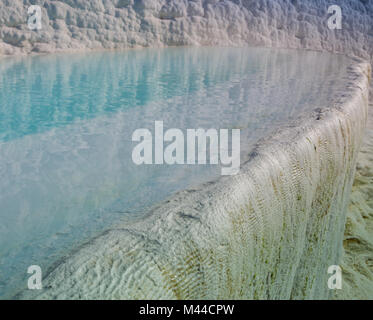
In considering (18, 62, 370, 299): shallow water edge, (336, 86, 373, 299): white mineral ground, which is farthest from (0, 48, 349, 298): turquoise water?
(336, 86, 373, 299): white mineral ground

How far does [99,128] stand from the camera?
2.23 meters

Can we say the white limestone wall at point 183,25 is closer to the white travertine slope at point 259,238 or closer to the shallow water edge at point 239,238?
the white travertine slope at point 259,238

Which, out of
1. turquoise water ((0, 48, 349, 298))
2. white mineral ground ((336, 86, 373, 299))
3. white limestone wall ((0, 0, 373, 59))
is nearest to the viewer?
turquoise water ((0, 48, 349, 298))

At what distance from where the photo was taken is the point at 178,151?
5.63ft

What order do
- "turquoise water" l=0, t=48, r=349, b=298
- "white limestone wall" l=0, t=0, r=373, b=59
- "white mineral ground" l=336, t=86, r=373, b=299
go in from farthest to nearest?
"white limestone wall" l=0, t=0, r=373, b=59 < "white mineral ground" l=336, t=86, r=373, b=299 < "turquoise water" l=0, t=48, r=349, b=298

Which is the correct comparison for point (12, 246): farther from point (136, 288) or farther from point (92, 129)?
point (92, 129)

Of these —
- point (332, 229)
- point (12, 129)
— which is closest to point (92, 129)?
point (12, 129)

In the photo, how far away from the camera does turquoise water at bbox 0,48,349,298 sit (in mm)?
1190

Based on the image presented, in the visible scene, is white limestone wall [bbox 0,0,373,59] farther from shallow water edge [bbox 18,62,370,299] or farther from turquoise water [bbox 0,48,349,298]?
shallow water edge [bbox 18,62,370,299]

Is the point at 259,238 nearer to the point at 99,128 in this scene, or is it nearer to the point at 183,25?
the point at 99,128

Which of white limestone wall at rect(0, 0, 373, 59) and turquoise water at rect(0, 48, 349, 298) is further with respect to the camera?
white limestone wall at rect(0, 0, 373, 59)

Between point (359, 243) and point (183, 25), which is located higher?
point (183, 25)

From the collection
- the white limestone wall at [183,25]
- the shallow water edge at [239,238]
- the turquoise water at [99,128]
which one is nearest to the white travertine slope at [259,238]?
the shallow water edge at [239,238]

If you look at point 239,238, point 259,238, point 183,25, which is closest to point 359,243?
point 259,238
